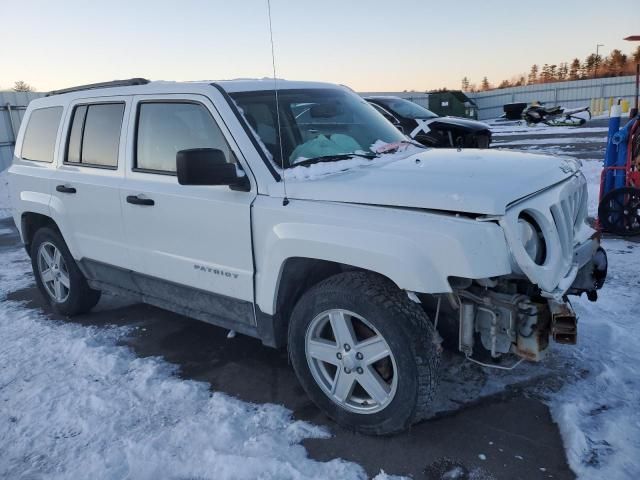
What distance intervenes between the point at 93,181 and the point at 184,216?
1174 mm

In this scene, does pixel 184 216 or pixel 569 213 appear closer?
pixel 569 213

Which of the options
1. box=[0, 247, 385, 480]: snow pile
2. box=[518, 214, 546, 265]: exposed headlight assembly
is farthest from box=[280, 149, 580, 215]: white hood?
Result: box=[0, 247, 385, 480]: snow pile

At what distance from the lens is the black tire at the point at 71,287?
468 cm

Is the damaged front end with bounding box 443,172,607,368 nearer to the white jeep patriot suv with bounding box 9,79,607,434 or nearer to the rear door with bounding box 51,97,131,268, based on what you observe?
the white jeep patriot suv with bounding box 9,79,607,434

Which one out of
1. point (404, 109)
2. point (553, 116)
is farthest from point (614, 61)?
point (404, 109)

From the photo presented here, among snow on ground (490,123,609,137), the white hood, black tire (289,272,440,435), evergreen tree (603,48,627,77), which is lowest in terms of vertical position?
snow on ground (490,123,609,137)

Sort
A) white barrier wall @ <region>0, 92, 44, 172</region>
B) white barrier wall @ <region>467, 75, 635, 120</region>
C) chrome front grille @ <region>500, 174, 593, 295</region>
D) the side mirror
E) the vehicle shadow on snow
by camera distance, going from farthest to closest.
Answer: white barrier wall @ <region>467, 75, 635, 120</region> < white barrier wall @ <region>0, 92, 44, 172</region> < the side mirror < the vehicle shadow on snow < chrome front grille @ <region>500, 174, 593, 295</region>

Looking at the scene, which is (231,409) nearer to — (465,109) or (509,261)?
(509,261)

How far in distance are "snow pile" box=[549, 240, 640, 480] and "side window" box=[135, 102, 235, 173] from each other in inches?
97.6

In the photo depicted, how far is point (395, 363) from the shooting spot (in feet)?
8.57

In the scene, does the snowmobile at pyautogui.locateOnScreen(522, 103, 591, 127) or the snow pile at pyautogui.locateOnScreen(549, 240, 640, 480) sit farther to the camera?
the snowmobile at pyautogui.locateOnScreen(522, 103, 591, 127)

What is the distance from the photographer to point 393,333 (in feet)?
8.41

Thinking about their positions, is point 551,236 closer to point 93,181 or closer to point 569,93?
point 93,181

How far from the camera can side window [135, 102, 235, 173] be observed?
3344 mm
